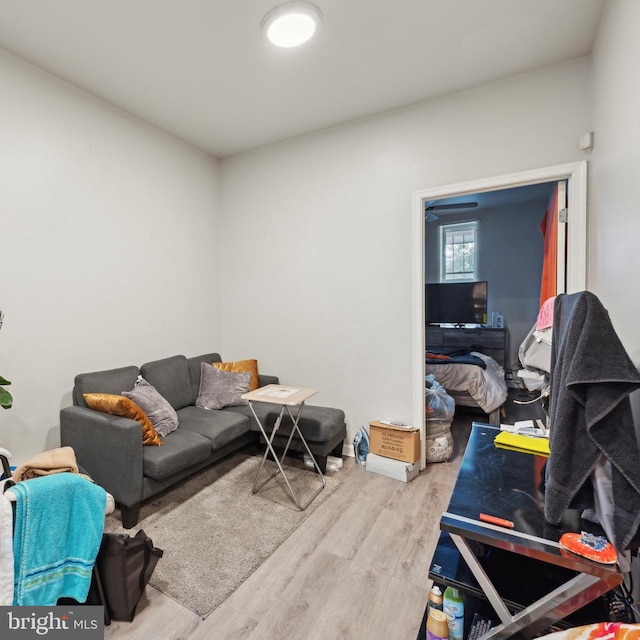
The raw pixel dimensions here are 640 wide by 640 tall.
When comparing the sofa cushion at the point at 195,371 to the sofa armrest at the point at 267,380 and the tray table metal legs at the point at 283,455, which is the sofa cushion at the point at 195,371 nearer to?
the sofa armrest at the point at 267,380

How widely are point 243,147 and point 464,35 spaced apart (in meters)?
2.22

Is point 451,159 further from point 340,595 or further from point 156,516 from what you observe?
point 156,516

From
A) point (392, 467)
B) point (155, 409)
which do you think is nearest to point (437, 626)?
point (392, 467)

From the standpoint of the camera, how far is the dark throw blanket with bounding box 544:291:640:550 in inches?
36.5

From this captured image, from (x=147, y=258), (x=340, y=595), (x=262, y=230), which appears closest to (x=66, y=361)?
(x=147, y=258)

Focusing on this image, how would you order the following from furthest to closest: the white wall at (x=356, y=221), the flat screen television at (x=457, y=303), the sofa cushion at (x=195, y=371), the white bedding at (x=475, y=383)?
the flat screen television at (x=457, y=303), the white bedding at (x=475, y=383), the sofa cushion at (x=195, y=371), the white wall at (x=356, y=221)

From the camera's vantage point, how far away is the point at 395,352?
3072 millimetres

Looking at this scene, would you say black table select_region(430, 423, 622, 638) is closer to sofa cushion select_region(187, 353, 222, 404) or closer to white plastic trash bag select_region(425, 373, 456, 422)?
Answer: white plastic trash bag select_region(425, 373, 456, 422)

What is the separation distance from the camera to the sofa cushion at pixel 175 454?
7.33ft

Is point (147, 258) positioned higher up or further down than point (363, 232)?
further down

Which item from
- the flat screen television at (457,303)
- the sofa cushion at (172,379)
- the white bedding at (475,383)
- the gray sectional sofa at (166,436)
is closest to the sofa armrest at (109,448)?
the gray sectional sofa at (166,436)

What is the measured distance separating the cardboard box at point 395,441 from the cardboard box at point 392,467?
42mm

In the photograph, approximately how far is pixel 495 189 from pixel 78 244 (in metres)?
3.14

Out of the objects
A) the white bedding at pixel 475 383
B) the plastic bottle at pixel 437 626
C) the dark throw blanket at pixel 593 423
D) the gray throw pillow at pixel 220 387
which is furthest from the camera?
the white bedding at pixel 475 383
